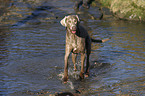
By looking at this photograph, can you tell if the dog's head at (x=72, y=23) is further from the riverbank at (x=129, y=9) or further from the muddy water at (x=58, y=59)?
the riverbank at (x=129, y=9)

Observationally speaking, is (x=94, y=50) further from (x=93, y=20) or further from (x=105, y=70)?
(x=93, y=20)

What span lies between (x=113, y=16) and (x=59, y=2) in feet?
18.7

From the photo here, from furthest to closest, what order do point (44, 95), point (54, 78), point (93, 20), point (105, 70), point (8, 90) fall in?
point (93, 20) → point (105, 70) → point (54, 78) → point (8, 90) → point (44, 95)

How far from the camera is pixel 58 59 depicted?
9031mm

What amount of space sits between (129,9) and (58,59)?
25.9 ft

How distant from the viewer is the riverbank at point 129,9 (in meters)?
15.0

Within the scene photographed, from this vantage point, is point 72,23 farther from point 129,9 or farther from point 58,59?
point 129,9

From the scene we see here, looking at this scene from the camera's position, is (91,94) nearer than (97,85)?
Yes

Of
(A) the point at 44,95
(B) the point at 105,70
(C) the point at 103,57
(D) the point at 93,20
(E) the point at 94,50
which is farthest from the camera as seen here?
(D) the point at 93,20

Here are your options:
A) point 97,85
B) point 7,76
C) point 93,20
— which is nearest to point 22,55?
point 7,76

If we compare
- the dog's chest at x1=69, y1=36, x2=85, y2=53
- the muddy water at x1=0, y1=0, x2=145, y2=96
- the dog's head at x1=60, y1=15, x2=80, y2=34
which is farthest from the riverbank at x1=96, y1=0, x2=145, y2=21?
the dog's head at x1=60, y1=15, x2=80, y2=34

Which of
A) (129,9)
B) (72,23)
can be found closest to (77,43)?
(72,23)

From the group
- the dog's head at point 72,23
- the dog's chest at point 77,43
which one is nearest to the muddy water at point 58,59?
the dog's chest at point 77,43

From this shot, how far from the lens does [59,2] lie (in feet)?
67.5
